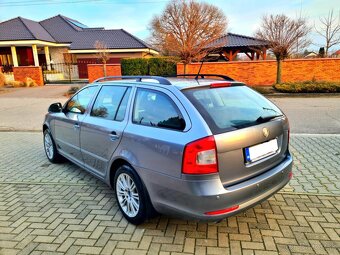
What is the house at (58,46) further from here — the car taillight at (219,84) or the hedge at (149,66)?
the car taillight at (219,84)

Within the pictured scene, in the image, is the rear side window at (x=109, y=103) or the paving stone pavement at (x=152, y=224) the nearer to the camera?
the paving stone pavement at (x=152, y=224)

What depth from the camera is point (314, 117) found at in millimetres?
8336

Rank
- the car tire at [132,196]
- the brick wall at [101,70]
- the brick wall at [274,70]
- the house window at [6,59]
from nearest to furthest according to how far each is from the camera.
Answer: the car tire at [132,196]
the brick wall at [274,70]
the brick wall at [101,70]
the house window at [6,59]

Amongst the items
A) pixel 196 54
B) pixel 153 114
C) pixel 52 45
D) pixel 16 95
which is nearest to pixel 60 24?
pixel 52 45

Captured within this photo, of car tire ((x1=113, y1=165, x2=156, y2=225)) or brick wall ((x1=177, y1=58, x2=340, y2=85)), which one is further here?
brick wall ((x1=177, y1=58, x2=340, y2=85))

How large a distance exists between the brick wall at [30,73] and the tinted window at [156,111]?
20.6 meters

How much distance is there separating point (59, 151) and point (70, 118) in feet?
3.04

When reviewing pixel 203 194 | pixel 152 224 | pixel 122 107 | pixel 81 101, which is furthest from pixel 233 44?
pixel 203 194

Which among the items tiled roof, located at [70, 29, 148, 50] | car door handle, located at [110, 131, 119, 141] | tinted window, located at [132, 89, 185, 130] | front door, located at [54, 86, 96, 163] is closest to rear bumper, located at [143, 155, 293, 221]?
tinted window, located at [132, 89, 185, 130]

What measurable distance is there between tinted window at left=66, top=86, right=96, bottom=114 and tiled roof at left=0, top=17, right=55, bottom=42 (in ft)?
80.2

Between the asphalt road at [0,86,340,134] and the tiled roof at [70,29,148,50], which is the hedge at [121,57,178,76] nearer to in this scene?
the asphalt road at [0,86,340,134]

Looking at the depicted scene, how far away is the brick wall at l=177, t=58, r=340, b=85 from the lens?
1619 centimetres

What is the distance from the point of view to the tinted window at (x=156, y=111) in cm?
251

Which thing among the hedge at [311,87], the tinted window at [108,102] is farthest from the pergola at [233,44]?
the tinted window at [108,102]
